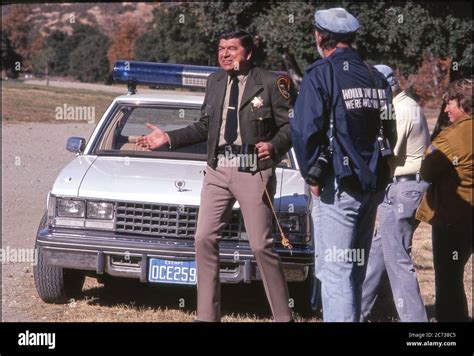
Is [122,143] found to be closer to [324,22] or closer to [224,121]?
[224,121]

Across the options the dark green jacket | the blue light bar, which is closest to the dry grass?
the blue light bar

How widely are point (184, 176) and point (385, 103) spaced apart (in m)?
2.42

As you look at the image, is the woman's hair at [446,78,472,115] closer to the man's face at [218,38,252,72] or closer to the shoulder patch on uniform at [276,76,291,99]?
the shoulder patch on uniform at [276,76,291,99]

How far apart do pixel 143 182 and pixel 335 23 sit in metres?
2.50

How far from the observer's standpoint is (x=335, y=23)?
502cm

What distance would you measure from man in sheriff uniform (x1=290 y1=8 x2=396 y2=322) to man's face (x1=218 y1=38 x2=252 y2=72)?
102cm

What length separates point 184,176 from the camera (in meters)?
7.27

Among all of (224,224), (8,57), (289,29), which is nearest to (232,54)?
(224,224)

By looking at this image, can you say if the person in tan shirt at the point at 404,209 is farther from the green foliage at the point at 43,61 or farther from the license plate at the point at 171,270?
the green foliage at the point at 43,61

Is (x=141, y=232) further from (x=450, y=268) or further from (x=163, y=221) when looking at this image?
(x=450, y=268)

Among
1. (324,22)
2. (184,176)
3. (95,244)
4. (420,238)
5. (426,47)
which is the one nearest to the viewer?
(324,22)

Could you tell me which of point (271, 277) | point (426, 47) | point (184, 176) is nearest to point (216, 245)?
point (271, 277)

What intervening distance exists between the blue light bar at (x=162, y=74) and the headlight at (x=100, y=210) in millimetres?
1581
